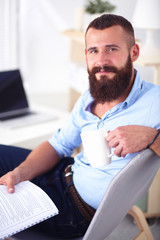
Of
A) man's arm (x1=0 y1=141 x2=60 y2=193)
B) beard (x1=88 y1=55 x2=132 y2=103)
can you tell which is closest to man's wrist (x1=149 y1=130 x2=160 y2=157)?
beard (x1=88 y1=55 x2=132 y2=103)

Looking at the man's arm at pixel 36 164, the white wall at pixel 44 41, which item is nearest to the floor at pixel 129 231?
the man's arm at pixel 36 164

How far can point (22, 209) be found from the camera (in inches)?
36.8

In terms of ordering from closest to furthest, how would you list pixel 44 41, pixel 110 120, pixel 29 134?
1. pixel 110 120
2. pixel 29 134
3. pixel 44 41

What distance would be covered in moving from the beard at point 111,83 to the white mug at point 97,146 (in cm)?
21

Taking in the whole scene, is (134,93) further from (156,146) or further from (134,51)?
(156,146)

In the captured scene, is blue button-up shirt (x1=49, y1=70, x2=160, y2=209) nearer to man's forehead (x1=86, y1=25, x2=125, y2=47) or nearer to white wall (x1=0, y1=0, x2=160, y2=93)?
man's forehead (x1=86, y1=25, x2=125, y2=47)

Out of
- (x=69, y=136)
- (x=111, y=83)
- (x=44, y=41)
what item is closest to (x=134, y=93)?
(x=111, y=83)

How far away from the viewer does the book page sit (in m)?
0.89

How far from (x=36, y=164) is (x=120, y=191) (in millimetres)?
484

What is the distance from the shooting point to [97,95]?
1.09m

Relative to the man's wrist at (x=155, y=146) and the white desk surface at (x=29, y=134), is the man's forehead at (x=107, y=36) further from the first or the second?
the white desk surface at (x=29, y=134)

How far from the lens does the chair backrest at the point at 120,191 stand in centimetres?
78

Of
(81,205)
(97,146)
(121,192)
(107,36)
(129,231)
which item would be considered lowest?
(129,231)

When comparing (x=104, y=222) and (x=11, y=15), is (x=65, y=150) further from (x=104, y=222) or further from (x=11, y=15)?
(x=11, y=15)
